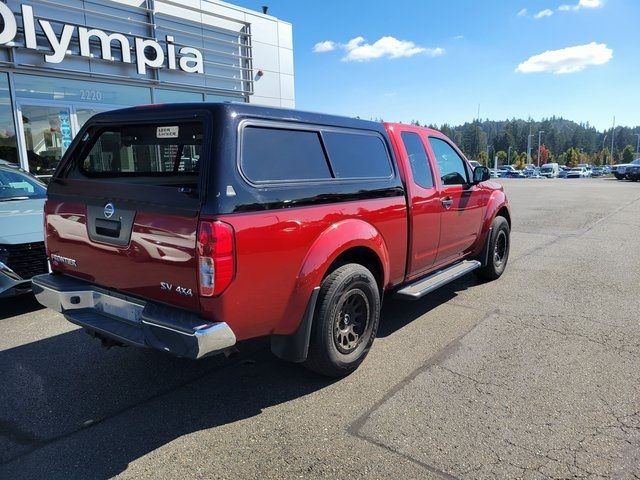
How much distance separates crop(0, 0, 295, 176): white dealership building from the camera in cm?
1065

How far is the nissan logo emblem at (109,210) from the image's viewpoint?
3.07m

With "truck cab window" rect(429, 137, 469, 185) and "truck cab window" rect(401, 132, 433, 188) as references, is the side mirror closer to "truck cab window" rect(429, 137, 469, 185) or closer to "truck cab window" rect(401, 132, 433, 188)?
"truck cab window" rect(429, 137, 469, 185)

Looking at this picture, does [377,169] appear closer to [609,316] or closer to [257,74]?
[609,316]

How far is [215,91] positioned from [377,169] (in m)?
12.3

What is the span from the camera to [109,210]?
309 centimetres

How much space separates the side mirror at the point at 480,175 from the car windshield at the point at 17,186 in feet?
18.0

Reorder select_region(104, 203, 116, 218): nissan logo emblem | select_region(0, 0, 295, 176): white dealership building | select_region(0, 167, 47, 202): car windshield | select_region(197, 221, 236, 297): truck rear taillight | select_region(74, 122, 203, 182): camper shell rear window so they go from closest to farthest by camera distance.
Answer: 1. select_region(197, 221, 236, 297): truck rear taillight
2. select_region(104, 203, 116, 218): nissan logo emblem
3. select_region(74, 122, 203, 182): camper shell rear window
4. select_region(0, 167, 47, 202): car windshield
5. select_region(0, 0, 295, 176): white dealership building

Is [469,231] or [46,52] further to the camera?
[46,52]

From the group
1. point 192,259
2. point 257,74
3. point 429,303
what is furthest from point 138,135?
point 257,74

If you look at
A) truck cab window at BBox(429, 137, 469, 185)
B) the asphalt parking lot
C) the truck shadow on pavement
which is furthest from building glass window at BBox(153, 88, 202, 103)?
the truck shadow on pavement

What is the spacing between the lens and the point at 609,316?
5.01 meters

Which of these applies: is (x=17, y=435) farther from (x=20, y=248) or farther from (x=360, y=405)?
(x=20, y=248)

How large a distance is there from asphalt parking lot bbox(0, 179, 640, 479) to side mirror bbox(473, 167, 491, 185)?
62.7 inches

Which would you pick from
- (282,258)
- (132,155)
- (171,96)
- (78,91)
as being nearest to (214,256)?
(282,258)
